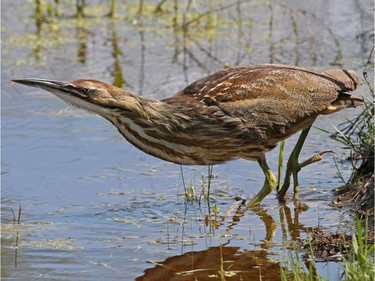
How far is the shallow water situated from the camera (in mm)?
5160

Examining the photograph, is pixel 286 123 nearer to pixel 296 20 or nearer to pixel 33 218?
pixel 33 218

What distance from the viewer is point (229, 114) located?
584 cm

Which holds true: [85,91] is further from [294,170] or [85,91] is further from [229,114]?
[294,170]

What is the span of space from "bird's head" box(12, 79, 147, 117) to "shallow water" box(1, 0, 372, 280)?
71cm

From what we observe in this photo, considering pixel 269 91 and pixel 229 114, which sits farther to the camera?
pixel 269 91

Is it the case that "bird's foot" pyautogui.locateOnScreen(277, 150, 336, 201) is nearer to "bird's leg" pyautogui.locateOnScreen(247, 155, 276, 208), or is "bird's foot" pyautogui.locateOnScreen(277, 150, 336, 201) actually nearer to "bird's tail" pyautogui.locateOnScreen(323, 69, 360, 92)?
"bird's leg" pyautogui.locateOnScreen(247, 155, 276, 208)

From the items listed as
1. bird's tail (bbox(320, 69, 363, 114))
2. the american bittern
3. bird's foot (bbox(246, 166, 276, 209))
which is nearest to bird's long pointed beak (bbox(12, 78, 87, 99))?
the american bittern

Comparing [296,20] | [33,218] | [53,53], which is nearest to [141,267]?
[33,218]

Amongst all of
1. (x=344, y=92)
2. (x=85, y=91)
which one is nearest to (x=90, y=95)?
(x=85, y=91)

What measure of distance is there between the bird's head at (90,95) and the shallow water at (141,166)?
0.71 meters

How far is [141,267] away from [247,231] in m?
0.81

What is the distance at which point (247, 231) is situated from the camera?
5559mm

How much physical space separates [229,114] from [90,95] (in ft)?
2.93

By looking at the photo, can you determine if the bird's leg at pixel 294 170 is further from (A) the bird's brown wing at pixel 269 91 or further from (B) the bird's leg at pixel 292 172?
(A) the bird's brown wing at pixel 269 91
